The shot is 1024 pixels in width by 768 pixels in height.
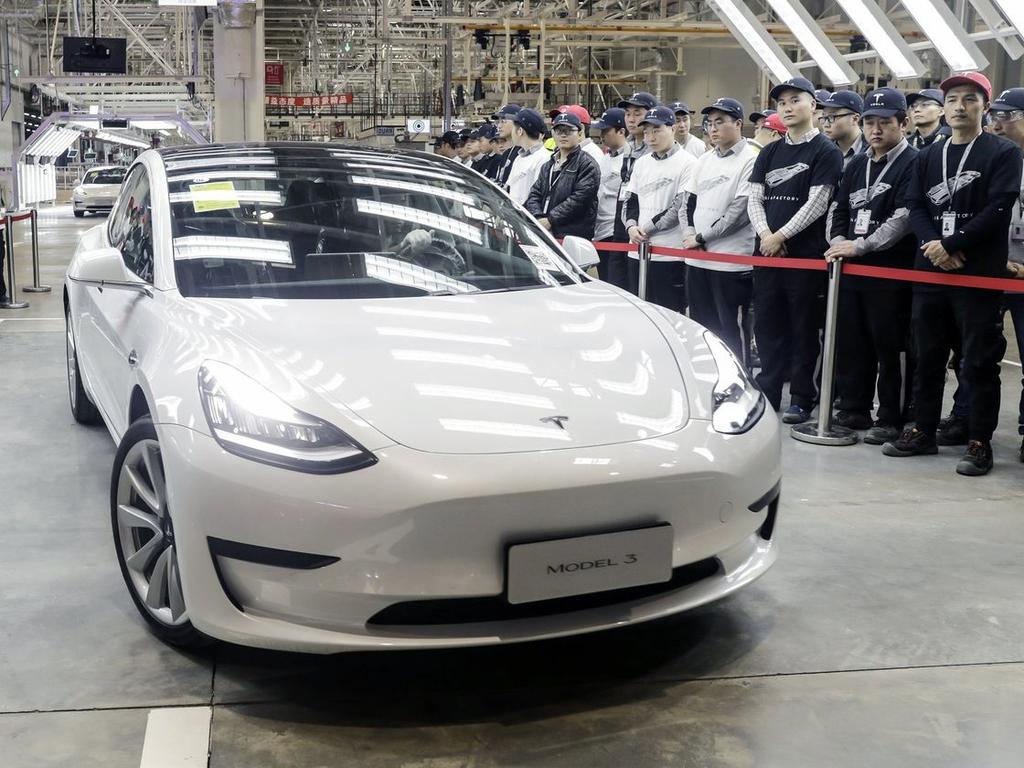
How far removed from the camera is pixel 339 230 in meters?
3.58

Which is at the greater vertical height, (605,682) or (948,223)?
(948,223)

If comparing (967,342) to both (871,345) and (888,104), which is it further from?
(888,104)

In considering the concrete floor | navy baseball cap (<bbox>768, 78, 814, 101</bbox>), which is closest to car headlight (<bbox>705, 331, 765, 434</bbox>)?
the concrete floor

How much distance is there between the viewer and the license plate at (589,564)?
2412 millimetres

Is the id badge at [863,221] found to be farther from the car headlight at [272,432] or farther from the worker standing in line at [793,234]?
the car headlight at [272,432]

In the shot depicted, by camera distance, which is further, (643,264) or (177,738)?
(643,264)

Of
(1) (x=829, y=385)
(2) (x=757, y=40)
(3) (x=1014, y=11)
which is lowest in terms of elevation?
(1) (x=829, y=385)

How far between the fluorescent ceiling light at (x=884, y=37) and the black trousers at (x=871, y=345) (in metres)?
7.71

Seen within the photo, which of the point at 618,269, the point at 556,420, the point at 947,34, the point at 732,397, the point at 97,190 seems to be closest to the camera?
the point at 556,420

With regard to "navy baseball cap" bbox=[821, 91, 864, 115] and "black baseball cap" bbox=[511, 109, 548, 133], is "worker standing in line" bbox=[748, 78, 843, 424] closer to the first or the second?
"navy baseball cap" bbox=[821, 91, 864, 115]

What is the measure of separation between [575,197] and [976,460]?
3523mm

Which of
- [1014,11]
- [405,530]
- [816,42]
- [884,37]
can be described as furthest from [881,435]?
[816,42]

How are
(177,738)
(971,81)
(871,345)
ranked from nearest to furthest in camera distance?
(177,738), (971,81), (871,345)

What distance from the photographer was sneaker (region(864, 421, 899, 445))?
5492 millimetres
